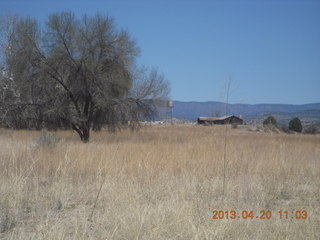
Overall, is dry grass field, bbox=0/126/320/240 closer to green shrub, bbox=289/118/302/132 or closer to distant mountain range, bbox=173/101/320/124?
distant mountain range, bbox=173/101/320/124

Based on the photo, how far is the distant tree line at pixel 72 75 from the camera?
1442 cm

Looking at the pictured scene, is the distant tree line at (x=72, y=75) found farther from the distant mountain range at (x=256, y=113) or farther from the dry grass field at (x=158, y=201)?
the dry grass field at (x=158, y=201)

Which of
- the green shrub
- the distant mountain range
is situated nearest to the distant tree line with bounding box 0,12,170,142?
the distant mountain range

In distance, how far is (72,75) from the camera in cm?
1480

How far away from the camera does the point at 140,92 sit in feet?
54.8

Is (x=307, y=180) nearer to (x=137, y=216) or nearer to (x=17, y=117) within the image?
(x=137, y=216)

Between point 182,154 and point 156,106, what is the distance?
9562 millimetres

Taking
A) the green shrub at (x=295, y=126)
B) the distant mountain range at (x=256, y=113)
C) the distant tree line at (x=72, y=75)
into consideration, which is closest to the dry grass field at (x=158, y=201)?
the distant mountain range at (x=256, y=113)

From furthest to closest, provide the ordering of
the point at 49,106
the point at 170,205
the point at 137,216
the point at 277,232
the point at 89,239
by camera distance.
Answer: the point at 49,106 < the point at 170,205 < the point at 137,216 < the point at 277,232 < the point at 89,239

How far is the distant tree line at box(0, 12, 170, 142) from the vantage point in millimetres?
14422

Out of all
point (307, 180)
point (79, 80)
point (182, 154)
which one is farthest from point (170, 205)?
point (79, 80)
